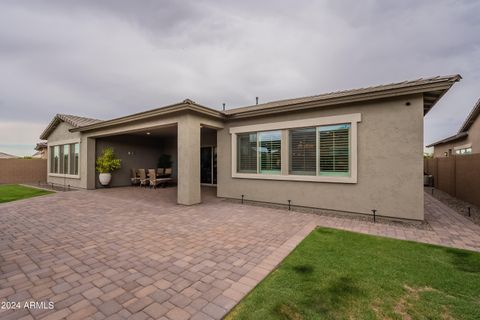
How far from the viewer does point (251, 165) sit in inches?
325

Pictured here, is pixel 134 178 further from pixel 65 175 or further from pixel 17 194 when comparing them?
pixel 17 194

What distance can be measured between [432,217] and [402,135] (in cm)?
277

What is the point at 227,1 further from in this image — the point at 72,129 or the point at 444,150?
the point at 444,150

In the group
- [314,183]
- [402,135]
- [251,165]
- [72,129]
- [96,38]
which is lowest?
[314,183]

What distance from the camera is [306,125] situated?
6.91 metres

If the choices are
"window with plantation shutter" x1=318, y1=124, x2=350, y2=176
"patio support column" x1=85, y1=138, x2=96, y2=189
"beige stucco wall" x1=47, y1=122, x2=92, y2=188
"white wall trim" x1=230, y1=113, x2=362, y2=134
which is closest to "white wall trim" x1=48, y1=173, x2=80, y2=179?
"beige stucco wall" x1=47, y1=122, x2=92, y2=188

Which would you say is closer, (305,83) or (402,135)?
(402,135)

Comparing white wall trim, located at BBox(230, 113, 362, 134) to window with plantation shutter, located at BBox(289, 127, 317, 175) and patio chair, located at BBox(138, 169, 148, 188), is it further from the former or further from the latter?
patio chair, located at BBox(138, 169, 148, 188)

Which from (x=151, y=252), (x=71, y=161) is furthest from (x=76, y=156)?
(x=151, y=252)

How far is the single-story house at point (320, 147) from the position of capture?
5.53m

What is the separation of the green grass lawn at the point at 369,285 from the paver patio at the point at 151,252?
321mm

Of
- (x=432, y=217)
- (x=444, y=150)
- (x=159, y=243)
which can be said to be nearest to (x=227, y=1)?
(x=159, y=243)

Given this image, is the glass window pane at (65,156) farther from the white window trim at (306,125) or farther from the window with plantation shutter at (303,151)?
the window with plantation shutter at (303,151)

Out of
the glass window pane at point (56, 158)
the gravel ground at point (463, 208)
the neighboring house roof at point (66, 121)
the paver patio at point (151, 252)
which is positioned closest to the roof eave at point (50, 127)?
the neighboring house roof at point (66, 121)
